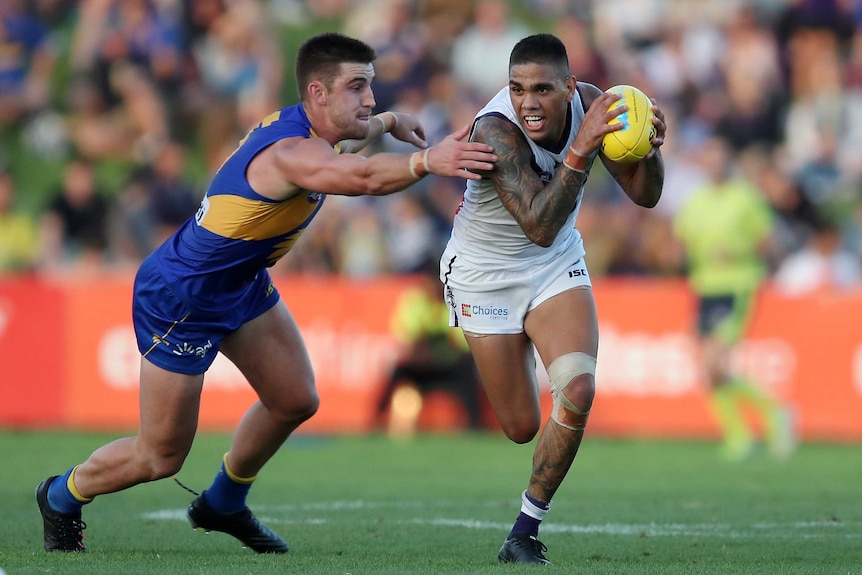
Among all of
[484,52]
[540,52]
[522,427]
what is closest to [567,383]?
[522,427]

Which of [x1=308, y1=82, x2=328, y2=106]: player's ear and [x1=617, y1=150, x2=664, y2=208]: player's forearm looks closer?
[x1=308, y1=82, x2=328, y2=106]: player's ear

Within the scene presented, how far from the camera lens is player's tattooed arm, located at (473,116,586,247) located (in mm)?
6367

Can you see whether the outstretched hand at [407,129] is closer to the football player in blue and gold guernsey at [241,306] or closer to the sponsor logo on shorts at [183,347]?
the football player in blue and gold guernsey at [241,306]

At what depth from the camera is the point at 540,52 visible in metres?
6.61

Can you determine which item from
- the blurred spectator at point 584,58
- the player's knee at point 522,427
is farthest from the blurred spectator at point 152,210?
the player's knee at point 522,427

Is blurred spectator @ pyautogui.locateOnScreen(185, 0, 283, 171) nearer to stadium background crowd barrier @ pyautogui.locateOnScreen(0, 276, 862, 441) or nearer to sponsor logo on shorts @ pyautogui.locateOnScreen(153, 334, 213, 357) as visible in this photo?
stadium background crowd barrier @ pyautogui.locateOnScreen(0, 276, 862, 441)

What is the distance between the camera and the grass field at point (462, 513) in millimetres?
6523

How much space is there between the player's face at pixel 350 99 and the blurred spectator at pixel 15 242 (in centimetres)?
1107

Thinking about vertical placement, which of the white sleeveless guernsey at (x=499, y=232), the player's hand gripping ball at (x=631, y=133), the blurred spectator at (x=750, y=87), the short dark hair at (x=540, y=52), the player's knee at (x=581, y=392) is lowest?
the player's knee at (x=581, y=392)

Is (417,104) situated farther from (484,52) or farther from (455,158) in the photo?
(455,158)

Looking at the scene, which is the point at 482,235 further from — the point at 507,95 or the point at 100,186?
the point at 100,186

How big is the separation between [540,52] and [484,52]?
12151mm

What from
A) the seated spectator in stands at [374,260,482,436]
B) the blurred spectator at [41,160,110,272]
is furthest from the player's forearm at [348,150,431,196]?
the blurred spectator at [41,160,110,272]

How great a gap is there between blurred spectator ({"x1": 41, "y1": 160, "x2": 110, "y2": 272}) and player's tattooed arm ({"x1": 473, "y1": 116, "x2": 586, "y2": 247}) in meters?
11.1
